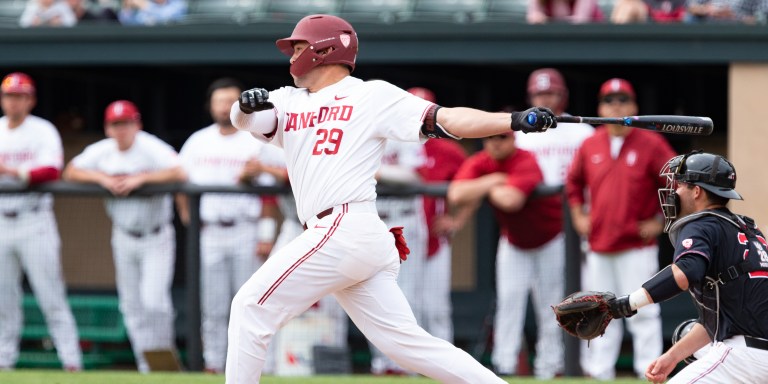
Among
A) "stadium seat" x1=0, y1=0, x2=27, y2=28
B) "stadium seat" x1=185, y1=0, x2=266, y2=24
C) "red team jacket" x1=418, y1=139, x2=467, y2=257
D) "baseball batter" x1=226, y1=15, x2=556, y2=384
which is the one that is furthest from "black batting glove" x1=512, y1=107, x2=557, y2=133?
"stadium seat" x1=0, y1=0, x2=27, y2=28

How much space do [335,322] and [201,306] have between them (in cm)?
89

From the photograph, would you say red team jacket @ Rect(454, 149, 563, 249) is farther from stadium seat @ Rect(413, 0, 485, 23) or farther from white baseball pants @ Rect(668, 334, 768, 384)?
white baseball pants @ Rect(668, 334, 768, 384)

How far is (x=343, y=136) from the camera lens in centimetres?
473

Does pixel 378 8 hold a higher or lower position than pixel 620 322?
higher

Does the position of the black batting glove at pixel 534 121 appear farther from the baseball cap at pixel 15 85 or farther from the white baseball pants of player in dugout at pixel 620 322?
the baseball cap at pixel 15 85

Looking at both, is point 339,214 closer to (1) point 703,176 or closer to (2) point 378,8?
(1) point 703,176

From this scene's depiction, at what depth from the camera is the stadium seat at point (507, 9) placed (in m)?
10.5

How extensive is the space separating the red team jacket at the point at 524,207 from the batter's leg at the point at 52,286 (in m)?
2.75

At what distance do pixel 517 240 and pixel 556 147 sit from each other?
755 millimetres

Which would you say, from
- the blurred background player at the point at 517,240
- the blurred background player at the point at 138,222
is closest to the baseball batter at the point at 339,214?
the blurred background player at the point at 517,240

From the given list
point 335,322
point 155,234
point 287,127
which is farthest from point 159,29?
point 287,127

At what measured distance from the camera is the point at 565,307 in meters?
4.35

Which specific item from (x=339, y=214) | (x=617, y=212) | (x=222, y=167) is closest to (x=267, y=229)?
(x=222, y=167)

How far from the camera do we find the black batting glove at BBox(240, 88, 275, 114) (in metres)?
4.71
